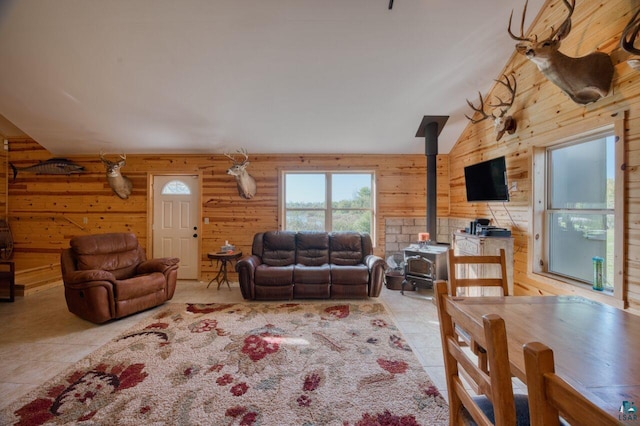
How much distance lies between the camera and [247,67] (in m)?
3.12

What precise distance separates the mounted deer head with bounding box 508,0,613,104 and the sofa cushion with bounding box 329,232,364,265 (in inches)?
122

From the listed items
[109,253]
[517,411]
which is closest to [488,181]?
[517,411]

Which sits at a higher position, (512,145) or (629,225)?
(512,145)

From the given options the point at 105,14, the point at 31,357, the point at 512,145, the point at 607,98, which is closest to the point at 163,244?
the point at 31,357

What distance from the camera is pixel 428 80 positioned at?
3281 mm

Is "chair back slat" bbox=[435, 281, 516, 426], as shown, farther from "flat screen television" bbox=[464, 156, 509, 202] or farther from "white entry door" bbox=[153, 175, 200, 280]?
"white entry door" bbox=[153, 175, 200, 280]

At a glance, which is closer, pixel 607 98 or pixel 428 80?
pixel 607 98

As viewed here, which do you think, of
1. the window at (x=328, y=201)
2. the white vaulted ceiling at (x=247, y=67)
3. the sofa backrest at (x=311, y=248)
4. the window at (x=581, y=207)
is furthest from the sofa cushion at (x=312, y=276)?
the window at (x=581, y=207)

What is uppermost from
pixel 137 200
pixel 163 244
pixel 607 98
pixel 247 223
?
pixel 607 98

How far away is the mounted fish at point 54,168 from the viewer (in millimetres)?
4812

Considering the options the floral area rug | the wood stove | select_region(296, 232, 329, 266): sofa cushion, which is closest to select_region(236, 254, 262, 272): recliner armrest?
select_region(296, 232, 329, 266): sofa cushion

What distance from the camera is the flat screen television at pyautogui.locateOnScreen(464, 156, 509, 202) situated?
308 centimetres

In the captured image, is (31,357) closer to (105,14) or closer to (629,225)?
(105,14)

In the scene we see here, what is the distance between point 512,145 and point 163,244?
6029 mm
